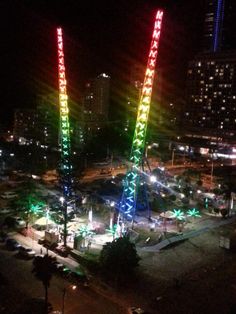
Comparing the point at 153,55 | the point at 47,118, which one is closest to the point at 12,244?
the point at 153,55

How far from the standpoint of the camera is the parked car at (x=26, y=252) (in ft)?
108

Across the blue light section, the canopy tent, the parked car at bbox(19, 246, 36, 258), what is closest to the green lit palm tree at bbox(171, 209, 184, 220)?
the canopy tent

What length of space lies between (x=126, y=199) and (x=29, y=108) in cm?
7716

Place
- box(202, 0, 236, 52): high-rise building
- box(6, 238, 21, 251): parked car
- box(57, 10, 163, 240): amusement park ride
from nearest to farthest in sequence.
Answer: box(6, 238, 21, 251): parked car, box(57, 10, 163, 240): amusement park ride, box(202, 0, 236, 52): high-rise building

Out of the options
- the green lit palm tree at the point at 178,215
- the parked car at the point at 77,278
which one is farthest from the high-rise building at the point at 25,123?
the parked car at the point at 77,278

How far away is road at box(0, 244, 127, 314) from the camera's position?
2591 cm

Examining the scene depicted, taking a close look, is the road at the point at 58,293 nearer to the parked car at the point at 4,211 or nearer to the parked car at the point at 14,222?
the parked car at the point at 14,222

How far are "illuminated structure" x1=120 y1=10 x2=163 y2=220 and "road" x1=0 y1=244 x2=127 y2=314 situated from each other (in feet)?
33.4

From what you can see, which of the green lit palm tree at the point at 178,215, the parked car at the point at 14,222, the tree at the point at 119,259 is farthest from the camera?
the green lit palm tree at the point at 178,215

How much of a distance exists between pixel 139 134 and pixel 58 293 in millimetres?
15210

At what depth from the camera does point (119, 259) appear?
2975 cm

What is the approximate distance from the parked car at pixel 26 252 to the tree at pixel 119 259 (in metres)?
6.07

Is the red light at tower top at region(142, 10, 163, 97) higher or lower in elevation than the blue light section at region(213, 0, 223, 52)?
lower

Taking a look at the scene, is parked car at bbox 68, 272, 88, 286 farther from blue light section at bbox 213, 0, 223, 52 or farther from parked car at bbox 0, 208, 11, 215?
blue light section at bbox 213, 0, 223, 52
